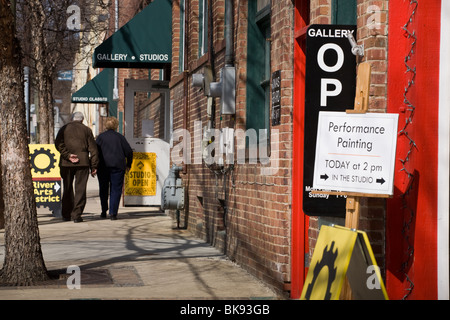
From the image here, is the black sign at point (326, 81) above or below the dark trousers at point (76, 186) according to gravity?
above

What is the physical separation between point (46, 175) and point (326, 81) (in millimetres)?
10287

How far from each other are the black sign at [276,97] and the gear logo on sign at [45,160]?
8.38m

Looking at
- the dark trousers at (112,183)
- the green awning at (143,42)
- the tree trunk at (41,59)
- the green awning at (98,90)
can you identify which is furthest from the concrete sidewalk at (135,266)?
the green awning at (98,90)

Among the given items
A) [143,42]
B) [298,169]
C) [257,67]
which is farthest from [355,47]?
[143,42]

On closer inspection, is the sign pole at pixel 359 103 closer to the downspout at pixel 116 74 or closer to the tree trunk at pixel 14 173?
the tree trunk at pixel 14 173

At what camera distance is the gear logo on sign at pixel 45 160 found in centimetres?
1530

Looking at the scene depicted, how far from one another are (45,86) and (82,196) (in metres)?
7.17

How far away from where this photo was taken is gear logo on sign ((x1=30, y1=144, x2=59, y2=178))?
50.2ft

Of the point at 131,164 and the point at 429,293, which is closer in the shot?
the point at 429,293

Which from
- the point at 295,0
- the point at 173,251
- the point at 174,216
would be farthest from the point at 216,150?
the point at 174,216

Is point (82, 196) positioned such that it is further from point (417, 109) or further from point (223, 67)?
point (417, 109)

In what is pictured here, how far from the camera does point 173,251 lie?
33.3 ft

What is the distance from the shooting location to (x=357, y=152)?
4.83 m

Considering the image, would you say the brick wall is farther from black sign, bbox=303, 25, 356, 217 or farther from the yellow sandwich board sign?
the yellow sandwich board sign
